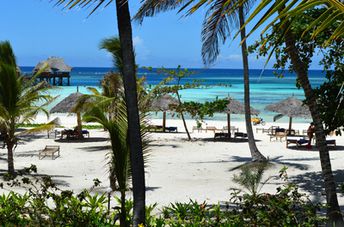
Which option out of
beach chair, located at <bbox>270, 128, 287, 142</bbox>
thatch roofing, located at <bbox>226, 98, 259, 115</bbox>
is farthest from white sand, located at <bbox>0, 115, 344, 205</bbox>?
thatch roofing, located at <bbox>226, 98, 259, 115</bbox>

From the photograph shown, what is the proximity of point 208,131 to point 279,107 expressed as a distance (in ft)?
18.0

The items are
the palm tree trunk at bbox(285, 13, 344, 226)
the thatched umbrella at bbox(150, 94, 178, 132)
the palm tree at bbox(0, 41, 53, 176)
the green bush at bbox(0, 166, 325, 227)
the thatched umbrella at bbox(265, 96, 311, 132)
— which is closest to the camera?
the green bush at bbox(0, 166, 325, 227)

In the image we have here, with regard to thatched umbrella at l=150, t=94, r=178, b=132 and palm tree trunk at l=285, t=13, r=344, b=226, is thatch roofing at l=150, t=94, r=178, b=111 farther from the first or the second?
palm tree trunk at l=285, t=13, r=344, b=226

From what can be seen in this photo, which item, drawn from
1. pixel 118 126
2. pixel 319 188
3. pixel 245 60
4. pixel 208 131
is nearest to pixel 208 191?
pixel 319 188

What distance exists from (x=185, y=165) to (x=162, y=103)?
9.22 m

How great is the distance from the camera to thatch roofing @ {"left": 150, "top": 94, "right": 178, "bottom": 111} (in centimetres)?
2591

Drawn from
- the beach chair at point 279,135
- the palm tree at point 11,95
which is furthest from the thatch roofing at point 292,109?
the palm tree at point 11,95

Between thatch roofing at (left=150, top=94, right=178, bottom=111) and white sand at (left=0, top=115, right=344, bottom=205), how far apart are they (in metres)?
1.81

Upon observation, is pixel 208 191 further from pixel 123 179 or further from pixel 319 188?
pixel 123 179

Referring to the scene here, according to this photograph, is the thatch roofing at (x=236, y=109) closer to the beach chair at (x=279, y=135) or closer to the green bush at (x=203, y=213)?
the beach chair at (x=279, y=135)

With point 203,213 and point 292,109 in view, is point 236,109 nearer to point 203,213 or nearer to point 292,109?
point 292,109

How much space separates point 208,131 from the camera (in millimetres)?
30594

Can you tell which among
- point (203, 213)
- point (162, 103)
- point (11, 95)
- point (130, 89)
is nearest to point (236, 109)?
point (162, 103)

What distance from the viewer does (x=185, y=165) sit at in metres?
17.2
